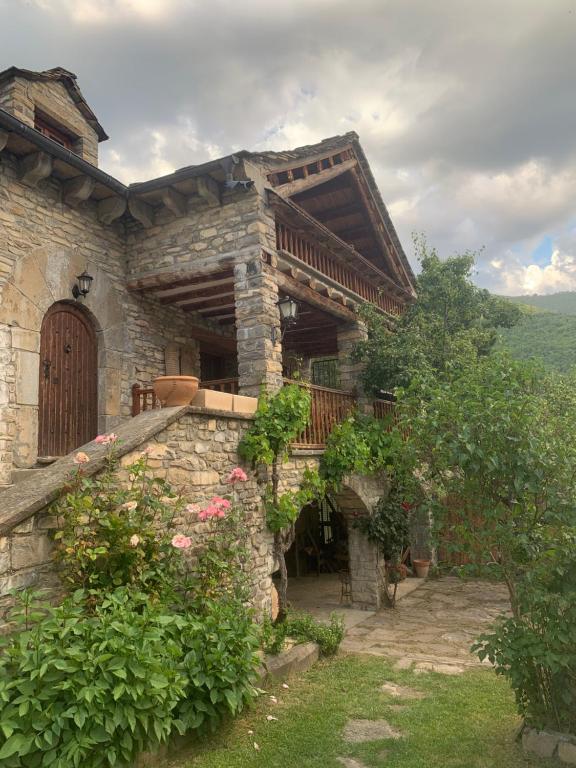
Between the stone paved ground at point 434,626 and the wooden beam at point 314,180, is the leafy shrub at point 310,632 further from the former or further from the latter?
the wooden beam at point 314,180

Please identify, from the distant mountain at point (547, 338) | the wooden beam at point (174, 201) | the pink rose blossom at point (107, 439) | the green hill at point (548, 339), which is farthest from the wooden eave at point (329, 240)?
the green hill at point (548, 339)

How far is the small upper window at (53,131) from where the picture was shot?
8172 mm

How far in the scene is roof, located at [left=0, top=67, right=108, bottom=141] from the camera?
7.60 m

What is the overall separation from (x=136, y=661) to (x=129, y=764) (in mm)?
616

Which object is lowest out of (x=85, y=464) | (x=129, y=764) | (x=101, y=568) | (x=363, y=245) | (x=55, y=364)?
(x=129, y=764)

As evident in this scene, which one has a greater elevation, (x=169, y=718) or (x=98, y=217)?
(x=98, y=217)

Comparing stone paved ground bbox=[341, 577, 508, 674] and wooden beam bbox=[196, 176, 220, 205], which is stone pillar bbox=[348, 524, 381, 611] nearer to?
stone paved ground bbox=[341, 577, 508, 674]

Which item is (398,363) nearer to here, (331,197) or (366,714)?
(331,197)

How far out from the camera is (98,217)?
784 centimetres

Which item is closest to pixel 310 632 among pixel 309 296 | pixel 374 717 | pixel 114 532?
pixel 374 717

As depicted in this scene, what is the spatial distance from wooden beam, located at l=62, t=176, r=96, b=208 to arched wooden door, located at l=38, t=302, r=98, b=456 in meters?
1.47

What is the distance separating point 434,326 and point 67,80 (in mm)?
7393

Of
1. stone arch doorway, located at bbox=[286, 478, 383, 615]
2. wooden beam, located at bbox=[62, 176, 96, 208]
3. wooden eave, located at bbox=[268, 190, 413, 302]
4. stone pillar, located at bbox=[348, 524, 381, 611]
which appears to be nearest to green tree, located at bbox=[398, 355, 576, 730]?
wooden eave, located at bbox=[268, 190, 413, 302]

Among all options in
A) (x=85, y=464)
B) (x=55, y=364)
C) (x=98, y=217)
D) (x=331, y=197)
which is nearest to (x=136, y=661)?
(x=85, y=464)
